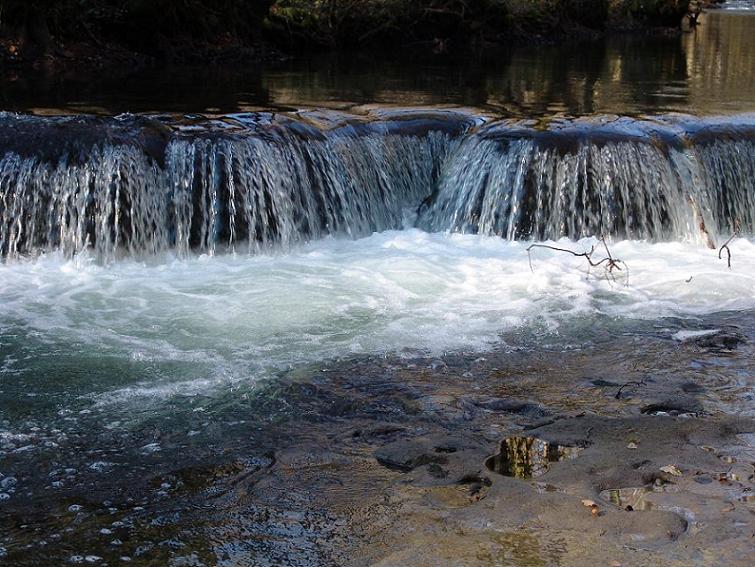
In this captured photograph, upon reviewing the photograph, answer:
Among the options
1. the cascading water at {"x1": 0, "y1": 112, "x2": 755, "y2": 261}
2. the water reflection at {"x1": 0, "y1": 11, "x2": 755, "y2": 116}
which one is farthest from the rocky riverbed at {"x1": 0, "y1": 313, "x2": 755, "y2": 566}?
the water reflection at {"x1": 0, "y1": 11, "x2": 755, "y2": 116}

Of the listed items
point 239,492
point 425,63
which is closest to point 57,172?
point 239,492

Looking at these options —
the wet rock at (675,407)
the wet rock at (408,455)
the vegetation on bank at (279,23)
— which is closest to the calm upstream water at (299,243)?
the wet rock at (675,407)

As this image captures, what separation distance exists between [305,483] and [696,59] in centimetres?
1621

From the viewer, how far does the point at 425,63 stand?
17.3 metres

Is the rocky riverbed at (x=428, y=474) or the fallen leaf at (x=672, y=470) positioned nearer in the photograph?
the rocky riverbed at (x=428, y=474)

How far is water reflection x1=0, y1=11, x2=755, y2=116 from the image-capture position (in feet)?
37.8

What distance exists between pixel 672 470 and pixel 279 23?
15.3 metres

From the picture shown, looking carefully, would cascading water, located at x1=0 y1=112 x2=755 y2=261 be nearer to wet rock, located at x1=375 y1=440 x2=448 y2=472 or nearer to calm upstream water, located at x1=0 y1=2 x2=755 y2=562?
calm upstream water, located at x1=0 y1=2 x2=755 y2=562

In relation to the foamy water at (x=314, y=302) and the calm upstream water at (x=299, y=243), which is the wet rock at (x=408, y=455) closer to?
the calm upstream water at (x=299, y=243)

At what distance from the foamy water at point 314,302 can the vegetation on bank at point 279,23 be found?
849 centimetres

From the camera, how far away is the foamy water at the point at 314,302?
20.1 ft

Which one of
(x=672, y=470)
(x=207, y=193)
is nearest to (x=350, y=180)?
(x=207, y=193)

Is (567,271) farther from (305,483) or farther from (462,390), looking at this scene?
(305,483)

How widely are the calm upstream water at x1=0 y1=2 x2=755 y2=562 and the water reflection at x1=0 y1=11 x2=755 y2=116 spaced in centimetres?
12
